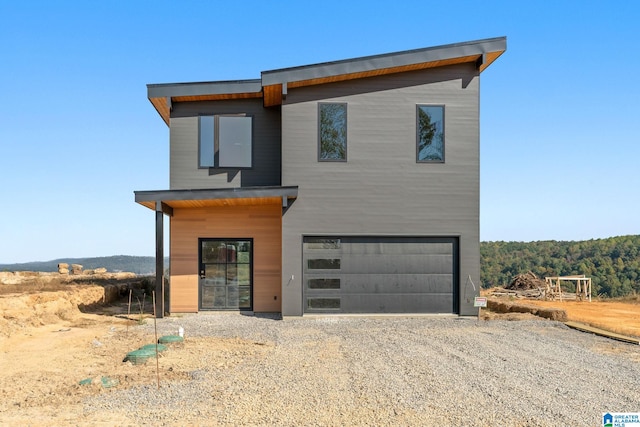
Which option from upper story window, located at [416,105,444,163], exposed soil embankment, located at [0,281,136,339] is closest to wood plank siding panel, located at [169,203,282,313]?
exposed soil embankment, located at [0,281,136,339]

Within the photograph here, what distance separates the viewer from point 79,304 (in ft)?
51.8

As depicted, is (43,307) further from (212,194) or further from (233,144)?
(233,144)

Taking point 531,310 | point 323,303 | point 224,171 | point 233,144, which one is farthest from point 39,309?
point 531,310

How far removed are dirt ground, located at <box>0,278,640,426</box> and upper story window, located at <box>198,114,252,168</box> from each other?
4621 mm

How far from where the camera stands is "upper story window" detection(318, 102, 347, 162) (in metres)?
13.1

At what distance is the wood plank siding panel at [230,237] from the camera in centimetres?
1395

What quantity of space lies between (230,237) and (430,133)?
6.12 m

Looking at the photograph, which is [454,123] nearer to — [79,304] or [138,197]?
[138,197]

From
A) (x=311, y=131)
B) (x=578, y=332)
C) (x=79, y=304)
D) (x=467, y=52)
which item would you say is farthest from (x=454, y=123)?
(x=79, y=304)

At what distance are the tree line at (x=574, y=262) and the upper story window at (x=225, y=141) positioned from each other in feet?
123

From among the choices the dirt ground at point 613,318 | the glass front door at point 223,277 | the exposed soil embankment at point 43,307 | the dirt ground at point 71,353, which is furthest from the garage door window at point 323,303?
the exposed soil embankment at point 43,307

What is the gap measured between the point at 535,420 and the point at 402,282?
25.5 ft

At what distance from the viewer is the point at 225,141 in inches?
555

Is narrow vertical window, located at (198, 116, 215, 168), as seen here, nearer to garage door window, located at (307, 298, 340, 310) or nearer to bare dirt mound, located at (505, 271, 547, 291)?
garage door window, located at (307, 298, 340, 310)
